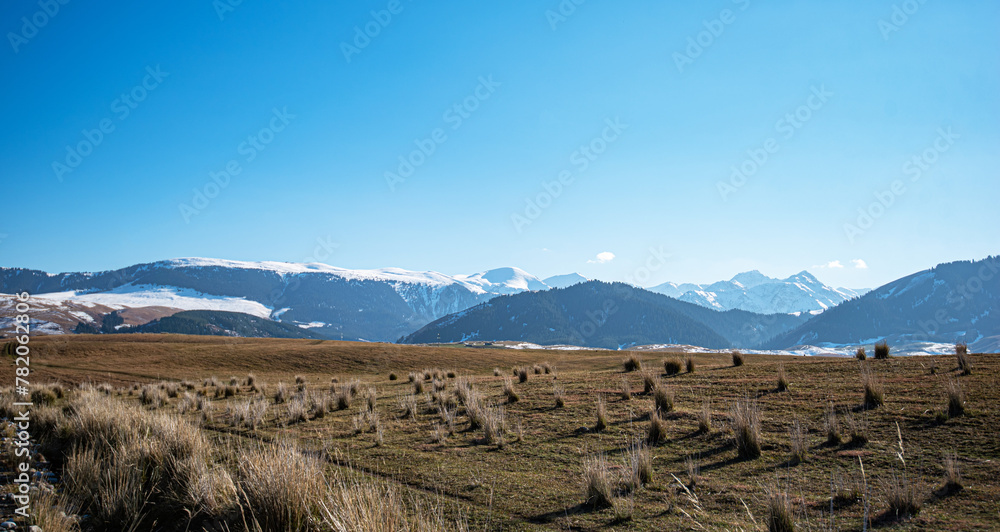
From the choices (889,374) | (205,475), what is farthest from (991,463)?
(205,475)

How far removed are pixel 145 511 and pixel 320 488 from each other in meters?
3.33

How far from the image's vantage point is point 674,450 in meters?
8.23

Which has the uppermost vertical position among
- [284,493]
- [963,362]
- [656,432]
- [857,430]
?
[963,362]

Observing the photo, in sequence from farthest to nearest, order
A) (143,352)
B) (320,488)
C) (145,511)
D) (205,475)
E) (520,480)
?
(143,352) → (520,480) → (145,511) → (205,475) → (320,488)

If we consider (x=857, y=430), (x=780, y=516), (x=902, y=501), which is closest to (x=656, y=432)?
(x=857, y=430)

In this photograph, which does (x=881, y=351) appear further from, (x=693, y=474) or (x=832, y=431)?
(x=693, y=474)

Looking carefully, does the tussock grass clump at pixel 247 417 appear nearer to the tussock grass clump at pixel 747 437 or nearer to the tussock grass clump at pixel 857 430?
the tussock grass clump at pixel 747 437

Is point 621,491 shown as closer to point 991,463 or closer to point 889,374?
point 991,463

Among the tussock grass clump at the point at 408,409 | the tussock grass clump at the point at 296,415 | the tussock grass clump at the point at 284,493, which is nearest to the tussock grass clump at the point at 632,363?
the tussock grass clump at the point at 408,409

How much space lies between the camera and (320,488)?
19.1ft

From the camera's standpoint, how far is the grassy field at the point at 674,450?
5461 millimetres

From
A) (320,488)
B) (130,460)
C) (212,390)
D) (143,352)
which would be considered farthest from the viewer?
(143,352)

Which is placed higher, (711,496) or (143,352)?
(711,496)

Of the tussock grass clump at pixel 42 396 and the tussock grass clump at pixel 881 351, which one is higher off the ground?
the tussock grass clump at pixel 881 351
